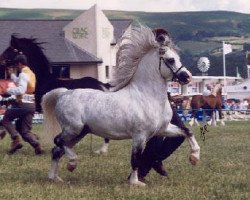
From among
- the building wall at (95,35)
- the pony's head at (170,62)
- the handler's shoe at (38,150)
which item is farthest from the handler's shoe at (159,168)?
the building wall at (95,35)

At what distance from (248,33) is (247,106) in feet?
407

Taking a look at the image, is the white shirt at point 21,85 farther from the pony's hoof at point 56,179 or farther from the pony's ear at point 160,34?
the pony's ear at point 160,34

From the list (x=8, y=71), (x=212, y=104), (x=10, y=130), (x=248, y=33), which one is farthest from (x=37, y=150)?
(x=248, y=33)

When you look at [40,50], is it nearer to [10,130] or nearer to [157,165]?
[10,130]

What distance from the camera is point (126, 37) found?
32.1ft

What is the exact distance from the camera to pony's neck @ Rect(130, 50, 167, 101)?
31.7 feet

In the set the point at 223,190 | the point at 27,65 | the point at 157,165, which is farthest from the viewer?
the point at 27,65

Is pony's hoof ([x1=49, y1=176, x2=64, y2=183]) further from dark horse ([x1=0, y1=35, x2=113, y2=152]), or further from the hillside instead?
the hillside

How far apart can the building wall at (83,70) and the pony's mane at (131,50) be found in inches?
1967

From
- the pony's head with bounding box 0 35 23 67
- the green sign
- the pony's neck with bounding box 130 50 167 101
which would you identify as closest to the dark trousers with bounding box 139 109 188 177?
the pony's neck with bounding box 130 50 167 101

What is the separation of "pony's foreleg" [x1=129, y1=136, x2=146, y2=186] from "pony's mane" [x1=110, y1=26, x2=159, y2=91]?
85 cm

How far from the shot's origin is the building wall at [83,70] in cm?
5991

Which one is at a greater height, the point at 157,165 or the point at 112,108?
Result: the point at 112,108

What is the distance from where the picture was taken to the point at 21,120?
14.5 m
